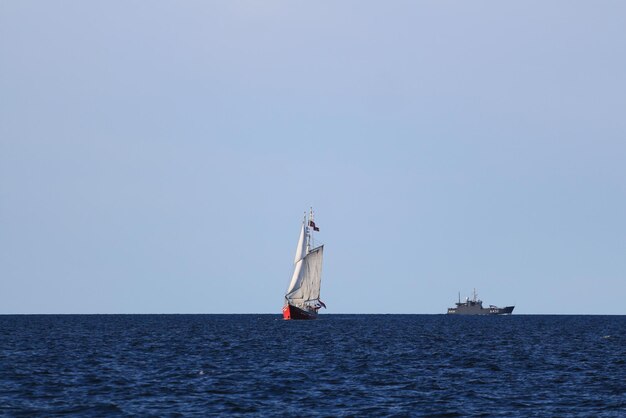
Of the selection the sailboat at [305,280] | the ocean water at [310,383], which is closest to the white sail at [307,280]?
the sailboat at [305,280]

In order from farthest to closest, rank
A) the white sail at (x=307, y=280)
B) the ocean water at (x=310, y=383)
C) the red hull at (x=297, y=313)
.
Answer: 1. the red hull at (x=297, y=313)
2. the white sail at (x=307, y=280)
3. the ocean water at (x=310, y=383)

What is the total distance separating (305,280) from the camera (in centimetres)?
18775

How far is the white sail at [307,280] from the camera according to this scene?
185625mm

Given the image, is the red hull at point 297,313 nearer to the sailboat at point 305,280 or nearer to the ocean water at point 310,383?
the sailboat at point 305,280

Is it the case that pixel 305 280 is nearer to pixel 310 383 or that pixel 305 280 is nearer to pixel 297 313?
pixel 297 313

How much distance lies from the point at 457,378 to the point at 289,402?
54.1 ft

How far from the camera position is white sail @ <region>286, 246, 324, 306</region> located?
609 ft

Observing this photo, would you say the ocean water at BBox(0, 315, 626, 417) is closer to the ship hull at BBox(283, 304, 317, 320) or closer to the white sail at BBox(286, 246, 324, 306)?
the white sail at BBox(286, 246, 324, 306)

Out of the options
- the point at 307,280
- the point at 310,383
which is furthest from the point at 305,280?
the point at 310,383

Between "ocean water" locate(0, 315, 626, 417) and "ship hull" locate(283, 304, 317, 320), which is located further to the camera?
"ship hull" locate(283, 304, 317, 320)

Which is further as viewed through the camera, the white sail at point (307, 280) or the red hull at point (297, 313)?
the red hull at point (297, 313)

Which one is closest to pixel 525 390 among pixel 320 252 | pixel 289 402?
pixel 289 402

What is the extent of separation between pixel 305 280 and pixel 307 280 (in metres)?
0.66

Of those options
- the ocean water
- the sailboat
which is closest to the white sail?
the sailboat
